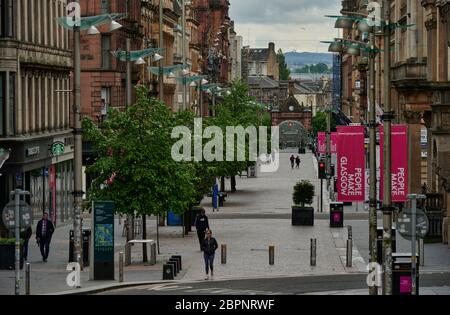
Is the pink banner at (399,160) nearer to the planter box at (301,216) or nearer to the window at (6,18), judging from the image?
the window at (6,18)

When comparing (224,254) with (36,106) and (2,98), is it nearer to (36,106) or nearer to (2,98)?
(2,98)

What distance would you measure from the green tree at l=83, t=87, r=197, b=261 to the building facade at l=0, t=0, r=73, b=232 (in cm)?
405

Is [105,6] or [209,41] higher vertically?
[209,41]

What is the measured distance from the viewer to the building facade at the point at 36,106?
184ft

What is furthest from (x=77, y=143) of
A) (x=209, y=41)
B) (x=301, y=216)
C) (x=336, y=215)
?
(x=209, y=41)

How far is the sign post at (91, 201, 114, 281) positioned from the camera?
41781 mm

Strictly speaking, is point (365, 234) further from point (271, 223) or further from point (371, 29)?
point (371, 29)

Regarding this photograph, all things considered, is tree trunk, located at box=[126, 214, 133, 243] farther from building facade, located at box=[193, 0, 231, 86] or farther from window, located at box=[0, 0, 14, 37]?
building facade, located at box=[193, 0, 231, 86]

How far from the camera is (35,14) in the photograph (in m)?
61.9

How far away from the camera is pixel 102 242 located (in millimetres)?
42156

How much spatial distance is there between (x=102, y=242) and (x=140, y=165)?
6.97 metres

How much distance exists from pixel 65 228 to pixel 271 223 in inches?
406

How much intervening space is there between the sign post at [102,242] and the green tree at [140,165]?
5243mm

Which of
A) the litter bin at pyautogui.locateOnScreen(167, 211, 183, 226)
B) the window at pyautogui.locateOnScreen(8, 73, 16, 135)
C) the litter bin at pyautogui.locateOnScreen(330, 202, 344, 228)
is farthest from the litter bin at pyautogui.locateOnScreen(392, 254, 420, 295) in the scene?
the litter bin at pyautogui.locateOnScreen(330, 202, 344, 228)
